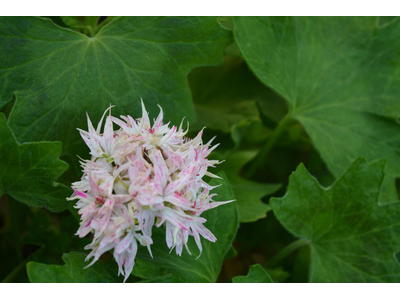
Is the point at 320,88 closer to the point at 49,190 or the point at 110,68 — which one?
the point at 110,68

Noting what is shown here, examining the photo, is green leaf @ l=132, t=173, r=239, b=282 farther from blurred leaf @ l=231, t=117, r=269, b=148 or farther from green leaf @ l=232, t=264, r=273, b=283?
blurred leaf @ l=231, t=117, r=269, b=148

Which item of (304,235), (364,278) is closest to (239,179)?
(304,235)

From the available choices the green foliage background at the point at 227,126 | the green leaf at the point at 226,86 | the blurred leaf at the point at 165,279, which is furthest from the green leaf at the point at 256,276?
the green leaf at the point at 226,86

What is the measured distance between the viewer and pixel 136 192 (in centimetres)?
75

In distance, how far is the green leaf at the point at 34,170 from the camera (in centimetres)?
93

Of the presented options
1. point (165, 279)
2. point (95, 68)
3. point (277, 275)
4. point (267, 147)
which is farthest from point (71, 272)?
point (267, 147)

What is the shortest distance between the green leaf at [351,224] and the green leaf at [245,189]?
0.17m

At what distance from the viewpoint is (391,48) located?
1.49 meters

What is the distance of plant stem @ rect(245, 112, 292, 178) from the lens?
1.47m

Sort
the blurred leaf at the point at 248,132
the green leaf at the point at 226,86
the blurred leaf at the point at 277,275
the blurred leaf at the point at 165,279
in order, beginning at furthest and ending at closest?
the green leaf at the point at 226,86 → the blurred leaf at the point at 248,132 → the blurred leaf at the point at 277,275 → the blurred leaf at the point at 165,279

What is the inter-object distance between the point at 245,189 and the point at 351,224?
1.25 feet

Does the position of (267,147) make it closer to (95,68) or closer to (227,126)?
(227,126)

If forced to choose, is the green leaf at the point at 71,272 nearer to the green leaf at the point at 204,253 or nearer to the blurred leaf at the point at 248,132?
the green leaf at the point at 204,253

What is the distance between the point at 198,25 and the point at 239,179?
56cm
